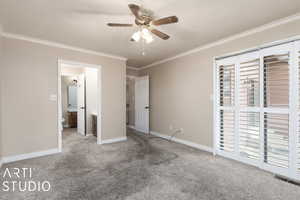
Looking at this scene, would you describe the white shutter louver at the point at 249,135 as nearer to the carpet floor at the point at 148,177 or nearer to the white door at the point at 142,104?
the carpet floor at the point at 148,177

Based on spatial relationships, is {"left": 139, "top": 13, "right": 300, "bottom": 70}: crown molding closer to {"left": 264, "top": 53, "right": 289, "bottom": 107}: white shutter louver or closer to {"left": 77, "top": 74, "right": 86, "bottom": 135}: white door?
{"left": 264, "top": 53, "right": 289, "bottom": 107}: white shutter louver

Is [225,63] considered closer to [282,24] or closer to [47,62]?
[282,24]

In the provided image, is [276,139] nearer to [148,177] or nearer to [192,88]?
[192,88]

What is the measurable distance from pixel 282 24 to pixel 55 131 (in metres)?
4.63

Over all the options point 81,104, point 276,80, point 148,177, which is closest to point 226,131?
point 276,80

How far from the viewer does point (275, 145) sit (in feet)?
7.63

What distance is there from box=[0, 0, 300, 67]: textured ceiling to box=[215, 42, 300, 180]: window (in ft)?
1.95

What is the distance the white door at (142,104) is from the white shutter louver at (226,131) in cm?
255

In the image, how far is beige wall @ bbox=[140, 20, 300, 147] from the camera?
2.59 m

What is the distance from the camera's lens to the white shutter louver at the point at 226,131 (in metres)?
2.88

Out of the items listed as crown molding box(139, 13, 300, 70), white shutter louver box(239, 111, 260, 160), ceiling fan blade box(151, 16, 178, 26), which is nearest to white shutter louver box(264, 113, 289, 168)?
white shutter louver box(239, 111, 260, 160)

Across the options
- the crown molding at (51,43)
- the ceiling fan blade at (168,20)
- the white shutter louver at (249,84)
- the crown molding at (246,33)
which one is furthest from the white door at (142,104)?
the ceiling fan blade at (168,20)

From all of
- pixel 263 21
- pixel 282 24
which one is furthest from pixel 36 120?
pixel 282 24

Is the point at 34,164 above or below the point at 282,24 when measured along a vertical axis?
below
